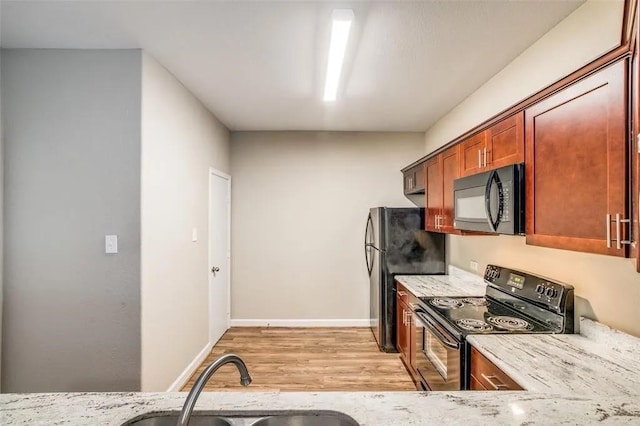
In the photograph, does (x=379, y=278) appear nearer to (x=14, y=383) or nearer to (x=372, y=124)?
(x=372, y=124)

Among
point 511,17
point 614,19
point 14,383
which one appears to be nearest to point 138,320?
point 14,383

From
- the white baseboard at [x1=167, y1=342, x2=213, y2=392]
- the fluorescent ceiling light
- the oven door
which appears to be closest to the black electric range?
the oven door

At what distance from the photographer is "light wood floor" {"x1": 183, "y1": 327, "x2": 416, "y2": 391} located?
3051mm

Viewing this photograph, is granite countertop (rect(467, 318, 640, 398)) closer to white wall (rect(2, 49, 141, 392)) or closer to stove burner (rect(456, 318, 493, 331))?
stove burner (rect(456, 318, 493, 331))

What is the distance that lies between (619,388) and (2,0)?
3479 mm

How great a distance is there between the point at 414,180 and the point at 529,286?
2036mm

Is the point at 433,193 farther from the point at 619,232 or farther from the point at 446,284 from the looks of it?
the point at 619,232

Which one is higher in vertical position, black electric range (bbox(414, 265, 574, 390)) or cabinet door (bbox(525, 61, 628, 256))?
cabinet door (bbox(525, 61, 628, 256))

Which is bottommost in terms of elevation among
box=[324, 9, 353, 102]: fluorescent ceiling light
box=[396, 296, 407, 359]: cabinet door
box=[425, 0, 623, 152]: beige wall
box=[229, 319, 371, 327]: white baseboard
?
box=[229, 319, 371, 327]: white baseboard

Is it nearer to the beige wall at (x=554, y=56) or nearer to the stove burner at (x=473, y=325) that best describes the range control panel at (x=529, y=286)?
the stove burner at (x=473, y=325)

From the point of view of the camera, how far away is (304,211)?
15.4 ft

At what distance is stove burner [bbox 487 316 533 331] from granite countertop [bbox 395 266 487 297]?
67cm

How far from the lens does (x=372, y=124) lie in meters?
4.32

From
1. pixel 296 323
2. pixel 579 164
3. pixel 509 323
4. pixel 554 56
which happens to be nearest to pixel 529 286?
pixel 509 323
